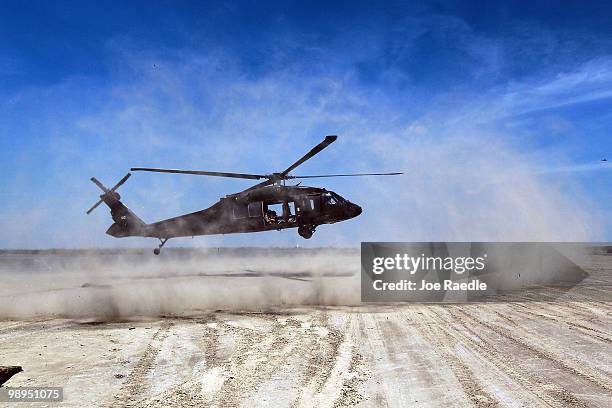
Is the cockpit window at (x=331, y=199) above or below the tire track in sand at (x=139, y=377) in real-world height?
above

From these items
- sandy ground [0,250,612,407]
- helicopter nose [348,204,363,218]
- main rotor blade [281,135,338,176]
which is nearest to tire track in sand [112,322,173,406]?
sandy ground [0,250,612,407]

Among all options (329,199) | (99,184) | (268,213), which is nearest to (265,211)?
(268,213)

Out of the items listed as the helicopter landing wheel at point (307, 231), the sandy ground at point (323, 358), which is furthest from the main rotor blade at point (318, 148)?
the sandy ground at point (323, 358)

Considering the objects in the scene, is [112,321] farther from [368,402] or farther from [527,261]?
[527,261]

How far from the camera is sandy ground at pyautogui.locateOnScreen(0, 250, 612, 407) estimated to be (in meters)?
7.02

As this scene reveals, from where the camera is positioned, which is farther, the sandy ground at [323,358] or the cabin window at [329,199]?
the cabin window at [329,199]

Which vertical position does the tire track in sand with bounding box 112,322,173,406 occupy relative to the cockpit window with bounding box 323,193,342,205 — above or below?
below

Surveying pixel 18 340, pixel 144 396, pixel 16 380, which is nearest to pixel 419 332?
pixel 144 396

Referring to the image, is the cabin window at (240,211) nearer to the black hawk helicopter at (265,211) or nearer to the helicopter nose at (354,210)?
the black hawk helicopter at (265,211)

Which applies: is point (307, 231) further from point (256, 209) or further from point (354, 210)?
point (256, 209)

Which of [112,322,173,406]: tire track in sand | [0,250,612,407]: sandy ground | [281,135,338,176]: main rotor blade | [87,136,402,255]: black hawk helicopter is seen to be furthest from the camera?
[87,136,402,255]: black hawk helicopter

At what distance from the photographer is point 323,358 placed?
9.10 metres

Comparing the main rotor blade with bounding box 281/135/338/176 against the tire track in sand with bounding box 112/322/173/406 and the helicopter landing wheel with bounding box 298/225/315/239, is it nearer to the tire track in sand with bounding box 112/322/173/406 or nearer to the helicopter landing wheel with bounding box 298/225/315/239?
the helicopter landing wheel with bounding box 298/225/315/239

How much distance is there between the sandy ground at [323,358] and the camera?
702 cm
